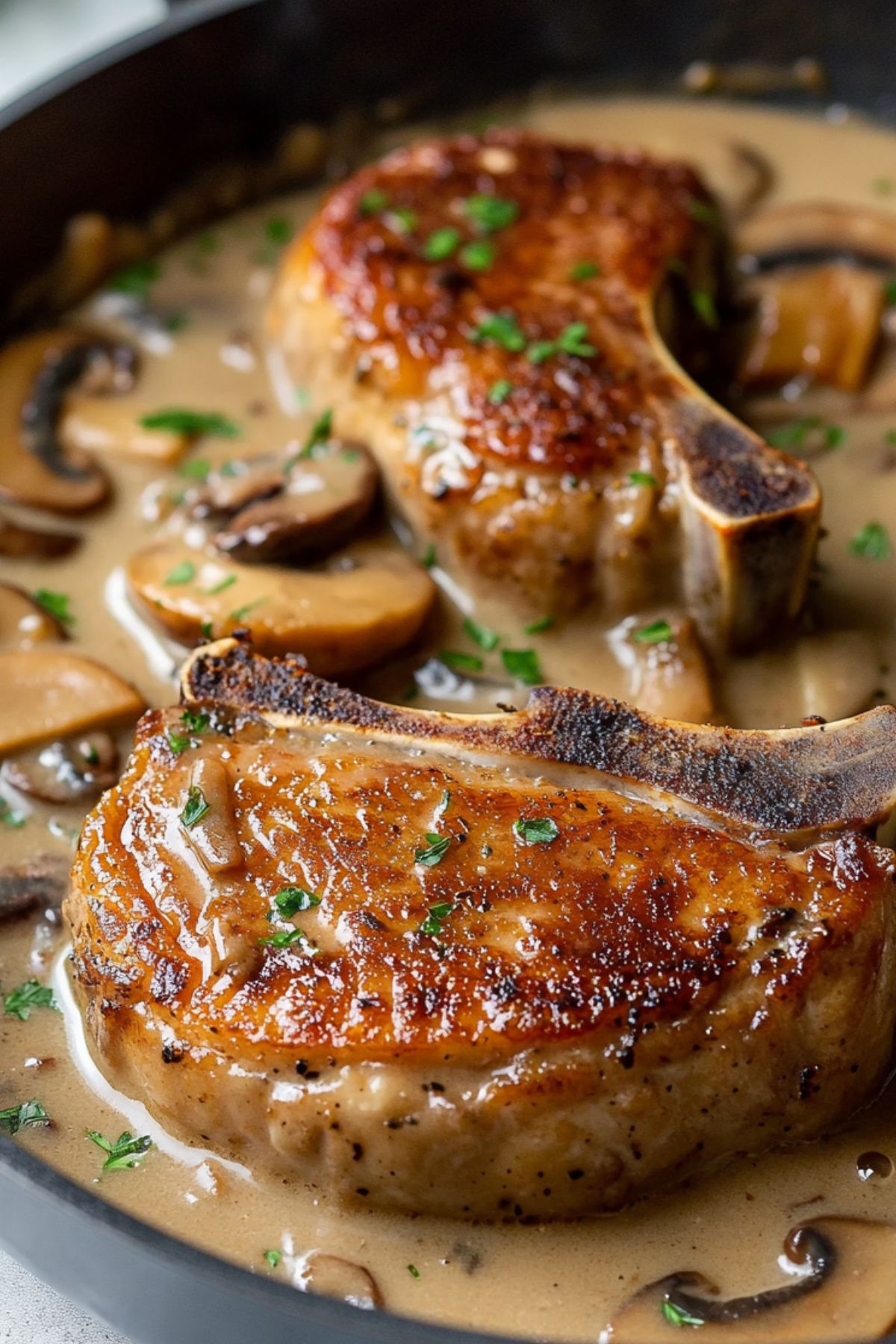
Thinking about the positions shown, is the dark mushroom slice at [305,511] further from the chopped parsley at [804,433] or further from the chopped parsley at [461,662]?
the chopped parsley at [804,433]

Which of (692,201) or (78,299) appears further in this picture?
(78,299)

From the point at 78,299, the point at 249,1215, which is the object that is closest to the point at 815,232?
the point at 78,299

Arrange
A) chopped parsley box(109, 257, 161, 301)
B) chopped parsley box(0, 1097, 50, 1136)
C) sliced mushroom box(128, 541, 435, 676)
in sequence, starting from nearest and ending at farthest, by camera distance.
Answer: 1. chopped parsley box(0, 1097, 50, 1136)
2. sliced mushroom box(128, 541, 435, 676)
3. chopped parsley box(109, 257, 161, 301)

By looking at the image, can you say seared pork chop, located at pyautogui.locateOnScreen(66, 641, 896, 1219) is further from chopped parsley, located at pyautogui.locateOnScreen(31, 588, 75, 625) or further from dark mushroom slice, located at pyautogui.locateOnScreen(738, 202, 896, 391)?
dark mushroom slice, located at pyautogui.locateOnScreen(738, 202, 896, 391)

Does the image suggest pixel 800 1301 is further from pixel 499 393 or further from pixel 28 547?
pixel 28 547

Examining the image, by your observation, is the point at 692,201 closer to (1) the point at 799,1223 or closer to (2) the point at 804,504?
(2) the point at 804,504

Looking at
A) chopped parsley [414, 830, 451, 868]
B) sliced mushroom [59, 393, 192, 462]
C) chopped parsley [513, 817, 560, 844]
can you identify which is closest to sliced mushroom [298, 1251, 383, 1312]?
chopped parsley [414, 830, 451, 868]

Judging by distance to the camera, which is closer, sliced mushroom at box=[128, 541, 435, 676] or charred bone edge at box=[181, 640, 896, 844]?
charred bone edge at box=[181, 640, 896, 844]

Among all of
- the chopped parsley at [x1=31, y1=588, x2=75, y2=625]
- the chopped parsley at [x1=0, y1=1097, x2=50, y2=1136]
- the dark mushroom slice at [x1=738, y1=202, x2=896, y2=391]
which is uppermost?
the chopped parsley at [x1=31, y1=588, x2=75, y2=625]
